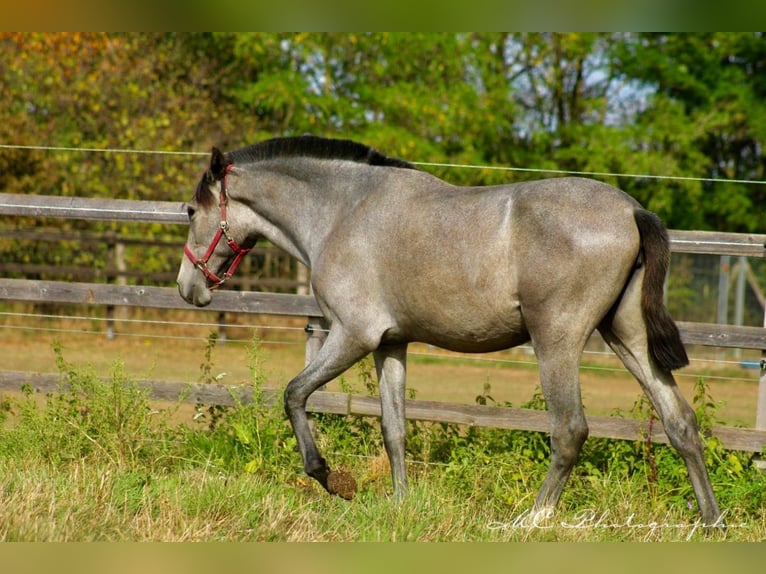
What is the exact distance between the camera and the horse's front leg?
5.46m

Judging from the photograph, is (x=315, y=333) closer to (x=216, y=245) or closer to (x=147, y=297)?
(x=216, y=245)

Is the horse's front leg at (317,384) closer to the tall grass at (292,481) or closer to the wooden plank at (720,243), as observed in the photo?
the tall grass at (292,481)

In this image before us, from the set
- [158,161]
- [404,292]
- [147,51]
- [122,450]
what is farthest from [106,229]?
[404,292]

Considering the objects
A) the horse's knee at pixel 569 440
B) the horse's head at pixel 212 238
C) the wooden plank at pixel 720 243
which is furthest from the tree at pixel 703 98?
the horse's knee at pixel 569 440

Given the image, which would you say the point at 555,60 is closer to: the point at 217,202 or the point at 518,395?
the point at 518,395

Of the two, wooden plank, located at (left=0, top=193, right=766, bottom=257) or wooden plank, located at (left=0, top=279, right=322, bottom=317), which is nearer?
wooden plank, located at (left=0, top=279, right=322, bottom=317)

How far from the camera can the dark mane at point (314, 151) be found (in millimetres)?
5949

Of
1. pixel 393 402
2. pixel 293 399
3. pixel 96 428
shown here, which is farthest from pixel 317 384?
pixel 96 428

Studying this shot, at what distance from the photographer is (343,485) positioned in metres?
5.34

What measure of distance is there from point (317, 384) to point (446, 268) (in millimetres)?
1104

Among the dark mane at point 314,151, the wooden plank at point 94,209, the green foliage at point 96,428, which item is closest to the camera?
the dark mane at point 314,151

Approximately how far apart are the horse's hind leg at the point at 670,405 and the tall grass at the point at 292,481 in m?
0.22

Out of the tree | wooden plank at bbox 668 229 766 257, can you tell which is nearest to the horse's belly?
wooden plank at bbox 668 229 766 257

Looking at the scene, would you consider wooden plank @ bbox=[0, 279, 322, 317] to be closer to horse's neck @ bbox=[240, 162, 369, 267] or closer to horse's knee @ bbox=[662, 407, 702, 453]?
horse's neck @ bbox=[240, 162, 369, 267]
